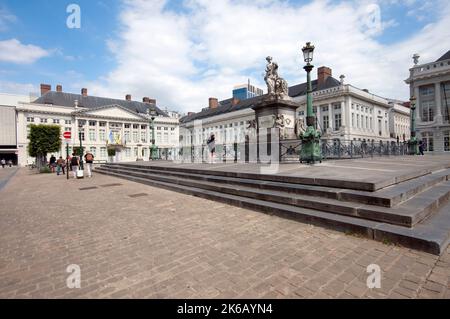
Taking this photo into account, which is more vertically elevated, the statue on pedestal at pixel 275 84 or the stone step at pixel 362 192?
the statue on pedestal at pixel 275 84

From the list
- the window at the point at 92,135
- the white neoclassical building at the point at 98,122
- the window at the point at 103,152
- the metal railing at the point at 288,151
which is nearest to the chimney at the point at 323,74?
the metal railing at the point at 288,151

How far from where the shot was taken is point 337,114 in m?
51.3

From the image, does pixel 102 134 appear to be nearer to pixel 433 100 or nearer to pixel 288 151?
pixel 288 151

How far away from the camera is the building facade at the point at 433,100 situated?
40594 millimetres

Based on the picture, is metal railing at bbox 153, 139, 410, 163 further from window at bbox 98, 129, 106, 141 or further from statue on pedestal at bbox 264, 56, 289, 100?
window at bbox 98, 129, 106, 141

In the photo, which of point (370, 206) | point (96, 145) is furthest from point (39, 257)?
point (96, 145)

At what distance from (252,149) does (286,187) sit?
987cm

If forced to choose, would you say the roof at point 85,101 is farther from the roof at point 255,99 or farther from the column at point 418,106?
the column at point 418,106

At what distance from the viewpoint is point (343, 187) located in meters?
5.49

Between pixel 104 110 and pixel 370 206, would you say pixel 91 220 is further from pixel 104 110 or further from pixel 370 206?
pixel 104 110

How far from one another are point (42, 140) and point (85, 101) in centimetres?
4202

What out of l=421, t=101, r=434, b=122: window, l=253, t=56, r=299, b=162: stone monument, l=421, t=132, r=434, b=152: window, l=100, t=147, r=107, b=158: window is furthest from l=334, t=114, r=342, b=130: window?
l=100, t=147, r=107, b=158: window

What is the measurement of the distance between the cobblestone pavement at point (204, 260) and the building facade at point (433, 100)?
170ft

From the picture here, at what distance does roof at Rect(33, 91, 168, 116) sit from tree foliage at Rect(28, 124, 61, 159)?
3746 centimetres
